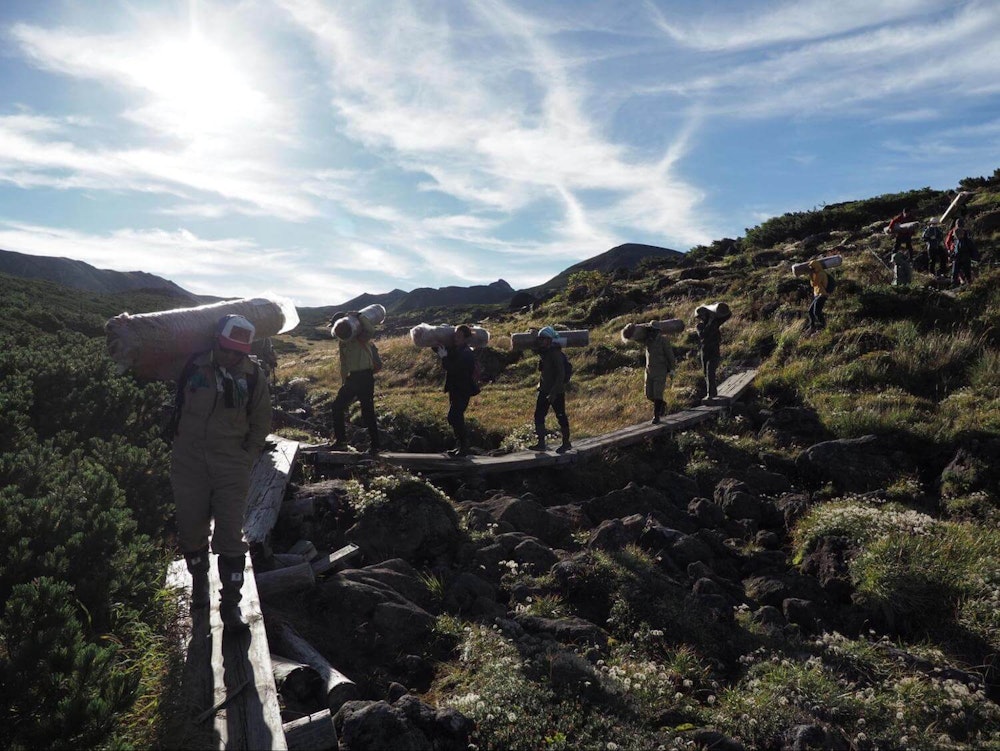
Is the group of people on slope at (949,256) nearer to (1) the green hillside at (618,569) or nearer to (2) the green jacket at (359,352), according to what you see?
(1) the green hillside at (618,569)

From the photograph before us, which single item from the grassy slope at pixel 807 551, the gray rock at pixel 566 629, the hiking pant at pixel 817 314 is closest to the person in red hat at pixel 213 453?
the grassy slope at pixel 807 551

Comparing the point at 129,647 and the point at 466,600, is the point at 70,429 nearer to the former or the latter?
the point at 129,647

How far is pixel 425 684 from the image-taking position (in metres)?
4.75

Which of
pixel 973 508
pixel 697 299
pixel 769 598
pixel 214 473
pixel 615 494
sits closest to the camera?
pixel 214 473

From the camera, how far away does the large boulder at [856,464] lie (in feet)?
29.6

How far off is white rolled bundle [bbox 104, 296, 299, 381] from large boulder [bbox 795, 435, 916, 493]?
815 cm

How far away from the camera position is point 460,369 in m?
10.1

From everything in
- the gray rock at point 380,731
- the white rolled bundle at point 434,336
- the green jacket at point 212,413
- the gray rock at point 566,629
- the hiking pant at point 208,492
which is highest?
the white rolled bundle at point 434,336

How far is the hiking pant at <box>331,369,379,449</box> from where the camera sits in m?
9.67

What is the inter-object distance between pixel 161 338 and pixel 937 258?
21.2 m

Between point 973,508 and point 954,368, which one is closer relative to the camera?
Result: point 973,508

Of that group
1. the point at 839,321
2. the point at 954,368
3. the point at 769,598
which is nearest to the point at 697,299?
the point at 839,321

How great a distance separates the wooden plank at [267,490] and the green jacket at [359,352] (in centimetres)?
137

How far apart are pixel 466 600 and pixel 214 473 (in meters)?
2.46
